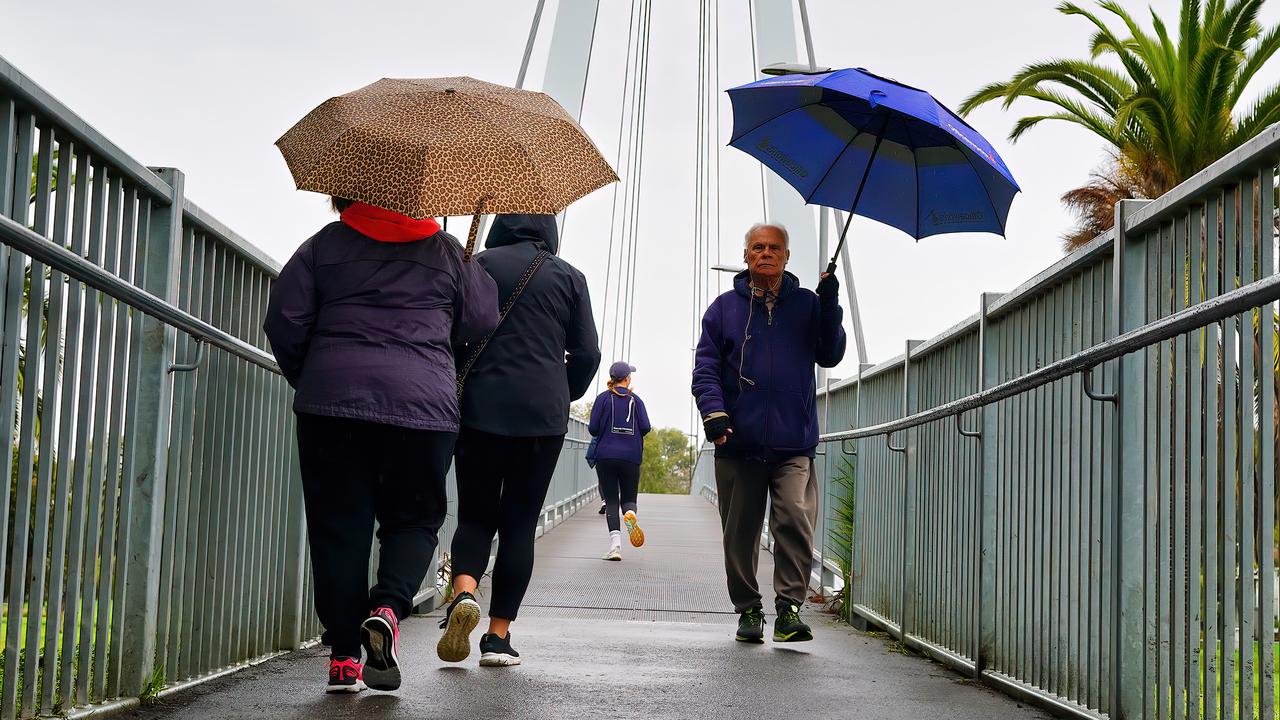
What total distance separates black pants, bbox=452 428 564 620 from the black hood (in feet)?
2.38

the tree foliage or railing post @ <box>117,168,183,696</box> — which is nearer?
railing post @ <box>117,168,183,696</box>

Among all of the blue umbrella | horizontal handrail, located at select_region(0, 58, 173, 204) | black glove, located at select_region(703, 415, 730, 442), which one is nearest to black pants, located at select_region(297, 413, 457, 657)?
horizontal handrail, located at select_region(0, 58, 173, 204)

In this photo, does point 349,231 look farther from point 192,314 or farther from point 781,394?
point 781,394

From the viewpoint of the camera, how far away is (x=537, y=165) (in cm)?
431

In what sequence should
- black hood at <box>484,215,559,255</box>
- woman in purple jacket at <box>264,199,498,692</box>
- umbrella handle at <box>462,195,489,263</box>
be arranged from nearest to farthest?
woman in purple jacket at <box>264,199,498,692</box> < umbrella handle at <box>462,195,489,263</box> < black hood at <box>484,215,559,255</box>

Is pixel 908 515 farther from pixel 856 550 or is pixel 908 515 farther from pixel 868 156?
pixel 868 156

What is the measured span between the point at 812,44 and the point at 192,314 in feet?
50.0

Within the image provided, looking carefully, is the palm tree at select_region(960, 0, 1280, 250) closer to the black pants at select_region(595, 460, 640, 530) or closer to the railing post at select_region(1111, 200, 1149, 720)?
the black pants at select_region(595, 460, 640, 530)

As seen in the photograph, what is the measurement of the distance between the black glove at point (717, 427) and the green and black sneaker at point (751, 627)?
78cm

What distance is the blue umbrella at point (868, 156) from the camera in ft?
18.3

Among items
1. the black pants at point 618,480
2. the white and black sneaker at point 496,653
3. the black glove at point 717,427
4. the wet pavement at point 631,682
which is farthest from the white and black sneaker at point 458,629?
the black pants at point 618,480

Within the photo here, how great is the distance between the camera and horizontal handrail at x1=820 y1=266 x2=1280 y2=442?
267 cm

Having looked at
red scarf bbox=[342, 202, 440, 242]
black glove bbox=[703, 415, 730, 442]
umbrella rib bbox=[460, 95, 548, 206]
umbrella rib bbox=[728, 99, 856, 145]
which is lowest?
black glove bbox=[703, 415, 730, 442]

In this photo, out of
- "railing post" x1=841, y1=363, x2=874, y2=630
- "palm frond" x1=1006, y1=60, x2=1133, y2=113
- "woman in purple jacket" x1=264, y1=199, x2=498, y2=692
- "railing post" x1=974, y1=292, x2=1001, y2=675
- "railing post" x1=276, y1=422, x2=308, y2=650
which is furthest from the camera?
"palm frond" x1=1006, y1=60, x2=1133, y2=113
